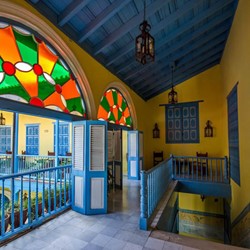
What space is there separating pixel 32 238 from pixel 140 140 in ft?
16.4

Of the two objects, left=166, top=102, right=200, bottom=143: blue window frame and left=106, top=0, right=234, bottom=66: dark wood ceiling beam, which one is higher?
left=106, top=0, right=234, bottom=66: dark wood ceiling beam

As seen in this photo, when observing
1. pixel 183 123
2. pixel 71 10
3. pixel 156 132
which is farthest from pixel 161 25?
pixel 156 132

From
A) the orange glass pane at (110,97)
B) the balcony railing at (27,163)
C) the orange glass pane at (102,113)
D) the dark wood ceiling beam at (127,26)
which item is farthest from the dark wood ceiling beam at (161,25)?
the balcony railing at (27,163)

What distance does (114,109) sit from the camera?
5.52 metres

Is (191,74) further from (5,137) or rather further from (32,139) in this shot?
(5,137)

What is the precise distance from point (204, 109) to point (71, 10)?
244 inches

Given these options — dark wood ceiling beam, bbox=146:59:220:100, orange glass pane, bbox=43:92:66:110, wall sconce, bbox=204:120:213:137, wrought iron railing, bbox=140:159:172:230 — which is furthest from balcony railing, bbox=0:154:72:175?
wall sconce, bbox=204:120:213:137

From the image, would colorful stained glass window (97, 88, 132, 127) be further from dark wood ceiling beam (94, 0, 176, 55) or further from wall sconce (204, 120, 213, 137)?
wall sconce (204, 120, 213, 137)

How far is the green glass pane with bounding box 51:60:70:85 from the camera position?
132 inches

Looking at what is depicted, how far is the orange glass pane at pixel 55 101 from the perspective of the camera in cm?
315

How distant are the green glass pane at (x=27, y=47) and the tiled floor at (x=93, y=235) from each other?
2.73 meters

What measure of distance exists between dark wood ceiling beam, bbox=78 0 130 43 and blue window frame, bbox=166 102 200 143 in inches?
212

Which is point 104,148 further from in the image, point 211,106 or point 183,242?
point 211,106

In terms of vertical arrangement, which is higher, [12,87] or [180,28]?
[180,28]
